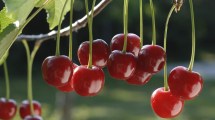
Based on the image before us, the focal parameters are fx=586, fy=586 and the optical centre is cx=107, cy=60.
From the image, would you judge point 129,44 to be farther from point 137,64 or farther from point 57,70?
point 57,70

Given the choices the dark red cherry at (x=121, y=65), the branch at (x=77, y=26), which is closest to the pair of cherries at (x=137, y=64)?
the dark red cherry at (x=121, y=65)

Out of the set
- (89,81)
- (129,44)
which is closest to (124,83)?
(129,44)

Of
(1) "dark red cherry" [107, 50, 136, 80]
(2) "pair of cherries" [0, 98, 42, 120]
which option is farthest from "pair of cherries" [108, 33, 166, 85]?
(2) "pair of cherries" [0, 98, 42, 120]

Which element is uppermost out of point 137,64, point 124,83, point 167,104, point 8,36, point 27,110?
point 8,36

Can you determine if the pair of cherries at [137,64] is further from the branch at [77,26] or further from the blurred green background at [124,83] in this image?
the blurred green background at [124,83]

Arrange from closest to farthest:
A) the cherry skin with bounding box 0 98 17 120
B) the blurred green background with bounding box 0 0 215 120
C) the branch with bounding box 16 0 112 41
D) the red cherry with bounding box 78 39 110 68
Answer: the red cherry with bounding box 78 39 110 68
the branch with bounding box 16 0 112 41
the cherry skin with bounding box 0 98 17 120
the blurred green background with bounding box 0 0 215 120

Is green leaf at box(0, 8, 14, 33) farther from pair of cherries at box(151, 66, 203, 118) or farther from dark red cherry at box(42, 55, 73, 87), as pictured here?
pair of cherries at box(151, 66, 203, 118)

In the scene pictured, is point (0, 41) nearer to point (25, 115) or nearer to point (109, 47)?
point (109, 47)
